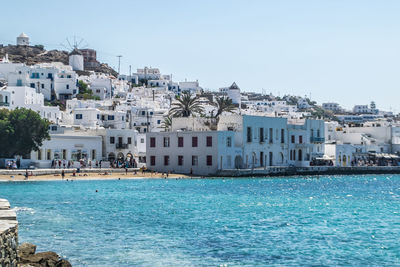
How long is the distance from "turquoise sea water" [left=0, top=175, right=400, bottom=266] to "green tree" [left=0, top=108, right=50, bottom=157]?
16.9m

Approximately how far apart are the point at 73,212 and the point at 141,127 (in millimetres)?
63289

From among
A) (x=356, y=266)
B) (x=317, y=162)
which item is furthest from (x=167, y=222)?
(x=317, y=162)

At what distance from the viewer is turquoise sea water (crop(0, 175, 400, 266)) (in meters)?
18.5

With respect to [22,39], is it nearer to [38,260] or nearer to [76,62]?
[76,62]

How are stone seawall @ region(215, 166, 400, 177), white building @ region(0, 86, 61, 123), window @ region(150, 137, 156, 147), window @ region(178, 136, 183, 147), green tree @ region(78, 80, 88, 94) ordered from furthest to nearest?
green tree @ region(78, 80, 88, 94) → white building @ region(0, 86, 61, 123) → window @ region(150, 137, 156, 147) → window @ region(178, 136, 183, 147) → stone seawall @ region(215, 166, 400, 177)

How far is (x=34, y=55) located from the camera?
559 ft

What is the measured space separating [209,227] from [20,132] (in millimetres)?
39543

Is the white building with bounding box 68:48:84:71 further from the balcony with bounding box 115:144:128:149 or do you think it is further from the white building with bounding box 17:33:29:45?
the balcony with bounding box 115:144:128:149

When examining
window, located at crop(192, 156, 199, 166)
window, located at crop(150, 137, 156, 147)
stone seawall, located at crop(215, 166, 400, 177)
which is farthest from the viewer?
window, located at crop(150, 137, 156, 147)

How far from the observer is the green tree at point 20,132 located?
58969mm

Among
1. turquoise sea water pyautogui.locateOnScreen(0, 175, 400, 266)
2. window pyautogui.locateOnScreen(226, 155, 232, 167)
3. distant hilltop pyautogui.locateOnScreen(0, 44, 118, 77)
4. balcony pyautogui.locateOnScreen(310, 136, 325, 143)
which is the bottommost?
turquoise sea water pyautogui.locateOnScreen(0, 175, 400, 266)

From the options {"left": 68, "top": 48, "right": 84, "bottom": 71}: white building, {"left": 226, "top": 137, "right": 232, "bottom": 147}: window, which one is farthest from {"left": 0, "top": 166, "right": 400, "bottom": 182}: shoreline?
{"left": 68, "top": 48, "right": 84, "bottom": 71}: white building

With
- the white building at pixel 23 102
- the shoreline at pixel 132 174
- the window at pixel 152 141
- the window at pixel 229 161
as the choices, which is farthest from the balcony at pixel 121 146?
the window at pixel 229 161

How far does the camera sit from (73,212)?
30141 mm
